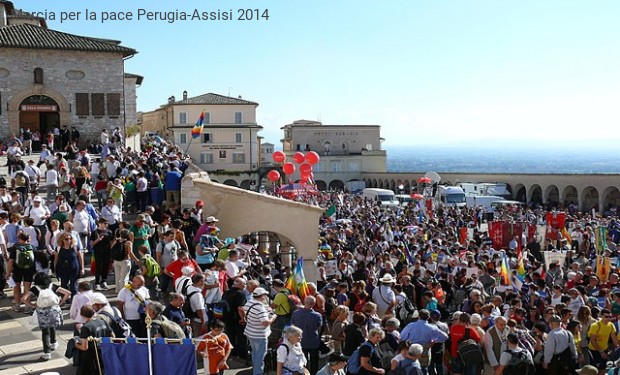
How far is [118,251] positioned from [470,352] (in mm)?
6060

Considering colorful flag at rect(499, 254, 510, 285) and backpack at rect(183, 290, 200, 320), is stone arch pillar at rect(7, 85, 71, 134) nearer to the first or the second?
colorful flag at rect(499, 254, 510, 285)

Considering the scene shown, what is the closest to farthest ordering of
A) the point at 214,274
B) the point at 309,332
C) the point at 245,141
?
the point at 309,332
the point at 214,274
the point at 245,141

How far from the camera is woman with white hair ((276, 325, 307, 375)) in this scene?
796 centimetres

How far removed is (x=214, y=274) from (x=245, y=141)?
55.0m

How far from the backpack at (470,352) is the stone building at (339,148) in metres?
71.9

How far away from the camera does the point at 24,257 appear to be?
33.5 ft

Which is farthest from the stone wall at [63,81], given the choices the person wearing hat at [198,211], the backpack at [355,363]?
the backpack at [355,363]

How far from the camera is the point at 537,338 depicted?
979 cm

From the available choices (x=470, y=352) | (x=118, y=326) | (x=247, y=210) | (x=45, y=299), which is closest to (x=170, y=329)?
(x=118, y=326)

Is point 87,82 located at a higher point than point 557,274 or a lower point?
higher

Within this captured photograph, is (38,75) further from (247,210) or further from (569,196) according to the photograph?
(569,196)

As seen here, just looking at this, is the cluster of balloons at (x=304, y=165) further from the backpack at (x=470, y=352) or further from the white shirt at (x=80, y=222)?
the backpack at (x=470, y=352)

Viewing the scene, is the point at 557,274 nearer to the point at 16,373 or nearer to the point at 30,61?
the point at 16,373

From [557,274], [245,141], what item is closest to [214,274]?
[557,274]
